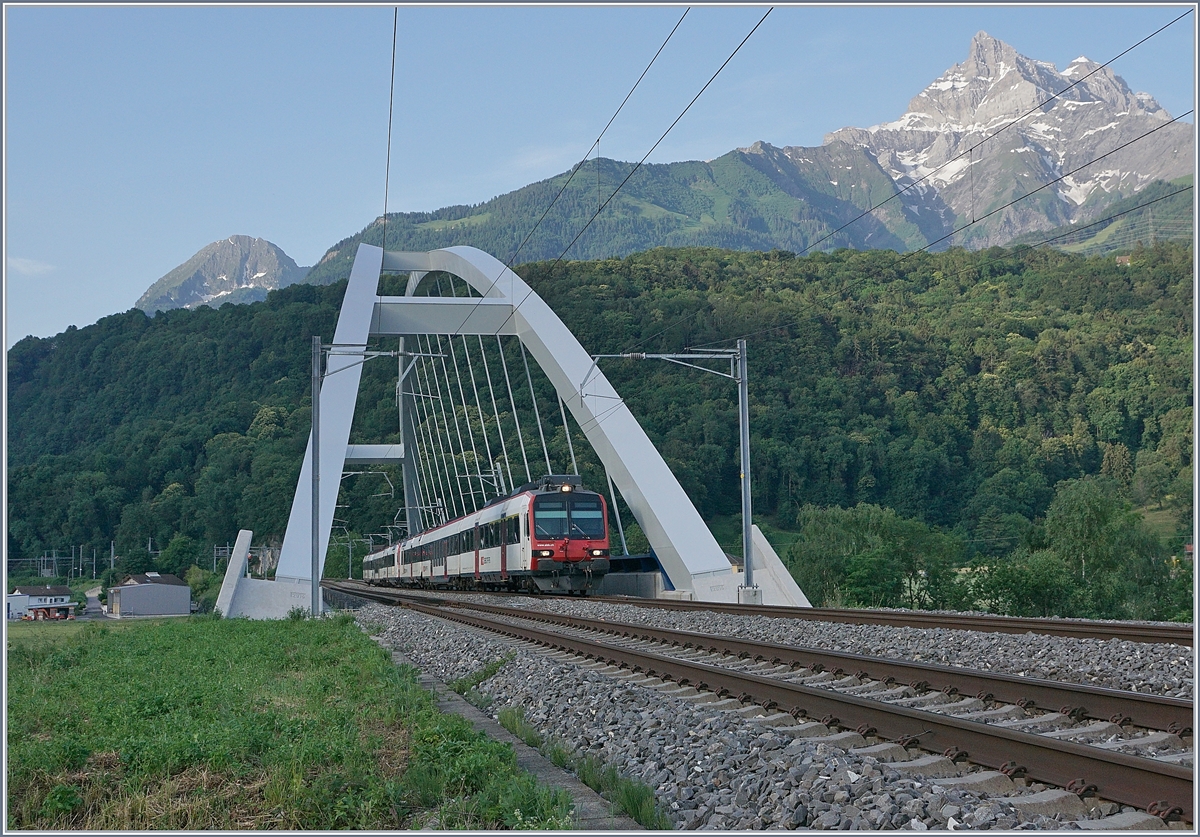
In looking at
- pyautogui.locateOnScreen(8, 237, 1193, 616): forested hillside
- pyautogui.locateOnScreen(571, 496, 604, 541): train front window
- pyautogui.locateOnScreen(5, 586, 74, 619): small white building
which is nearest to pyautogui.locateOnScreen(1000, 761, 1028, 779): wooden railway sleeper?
pyautogui.locateOnScreen(571, 496, 604, 541): train front window

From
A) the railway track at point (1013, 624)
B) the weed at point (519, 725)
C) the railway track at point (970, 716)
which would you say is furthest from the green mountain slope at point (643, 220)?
the weed at point (519, 725)

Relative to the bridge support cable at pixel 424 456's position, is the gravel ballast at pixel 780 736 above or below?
below

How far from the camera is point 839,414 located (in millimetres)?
61000

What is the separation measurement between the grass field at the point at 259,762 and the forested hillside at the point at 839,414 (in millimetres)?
25066

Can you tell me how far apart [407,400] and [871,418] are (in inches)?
1018

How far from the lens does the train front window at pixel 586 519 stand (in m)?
25.1

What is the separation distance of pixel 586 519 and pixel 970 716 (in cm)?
1862

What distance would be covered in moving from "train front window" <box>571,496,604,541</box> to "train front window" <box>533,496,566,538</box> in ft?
0.89

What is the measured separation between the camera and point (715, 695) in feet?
27.0

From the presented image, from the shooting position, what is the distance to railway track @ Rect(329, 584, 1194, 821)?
475cm

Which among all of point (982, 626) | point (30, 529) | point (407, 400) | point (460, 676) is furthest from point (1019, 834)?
point (30, 529)

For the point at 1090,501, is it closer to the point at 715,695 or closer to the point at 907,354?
the point at 907,354

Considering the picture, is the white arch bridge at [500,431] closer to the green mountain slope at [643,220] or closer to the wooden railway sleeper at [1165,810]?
the wooden railway sleeper at [1165,810]

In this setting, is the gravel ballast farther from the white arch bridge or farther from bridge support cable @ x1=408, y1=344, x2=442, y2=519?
bridge support cable @ x1=408, y1=344, x2=442, y2=519
